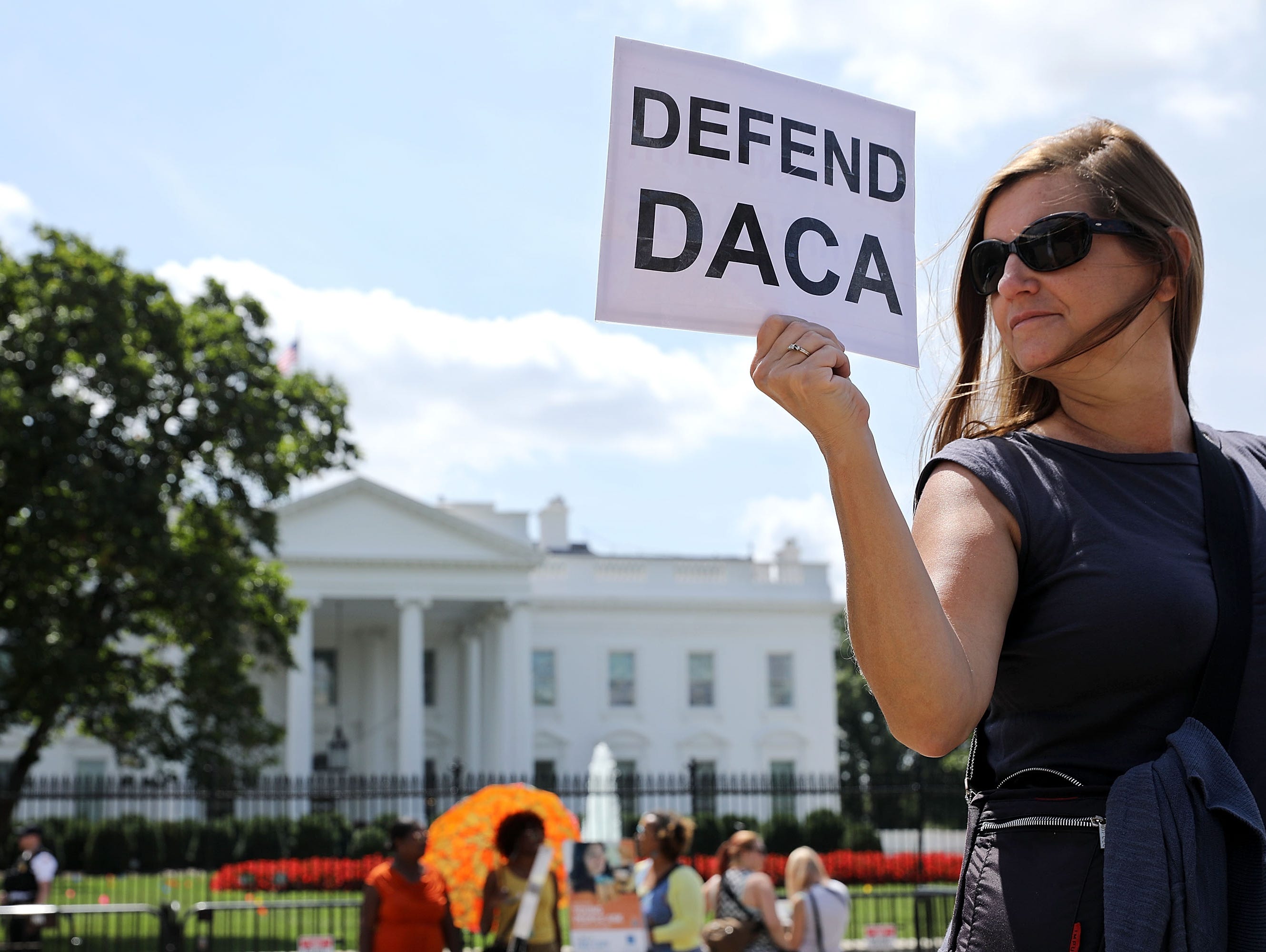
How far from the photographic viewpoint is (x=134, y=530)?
2150cm

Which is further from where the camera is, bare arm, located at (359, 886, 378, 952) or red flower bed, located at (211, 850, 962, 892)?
red flower bed, located at (211, 850, 962, 892)

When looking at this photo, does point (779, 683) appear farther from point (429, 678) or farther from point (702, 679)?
point (429, 678)

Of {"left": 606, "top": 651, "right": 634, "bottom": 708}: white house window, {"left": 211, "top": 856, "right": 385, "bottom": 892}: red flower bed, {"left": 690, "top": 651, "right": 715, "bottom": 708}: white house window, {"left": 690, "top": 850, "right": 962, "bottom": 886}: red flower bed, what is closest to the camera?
{"left": 211, "top": 856, "right": 385, "bottom": 892}: red flower bed

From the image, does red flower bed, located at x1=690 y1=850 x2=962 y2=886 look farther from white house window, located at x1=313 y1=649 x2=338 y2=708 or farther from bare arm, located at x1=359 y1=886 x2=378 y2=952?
white house window, located at x1=313 y1=649 x2=338 y2=708

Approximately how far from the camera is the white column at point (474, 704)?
5297 centimetres

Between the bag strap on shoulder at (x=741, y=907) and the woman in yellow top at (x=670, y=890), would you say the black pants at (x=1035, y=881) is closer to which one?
the bag strap on shoulder at (x=741, y=907)

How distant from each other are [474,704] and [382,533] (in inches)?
321

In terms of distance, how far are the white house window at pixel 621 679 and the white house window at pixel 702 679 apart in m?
2.45

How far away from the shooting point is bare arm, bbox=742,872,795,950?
8.42 meters

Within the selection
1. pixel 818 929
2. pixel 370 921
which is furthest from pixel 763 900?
pixel 370 921

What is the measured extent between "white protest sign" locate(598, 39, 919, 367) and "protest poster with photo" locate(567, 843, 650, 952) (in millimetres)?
7555

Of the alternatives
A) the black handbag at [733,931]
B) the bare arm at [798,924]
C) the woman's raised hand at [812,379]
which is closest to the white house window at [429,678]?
the bare arm at [798,924]

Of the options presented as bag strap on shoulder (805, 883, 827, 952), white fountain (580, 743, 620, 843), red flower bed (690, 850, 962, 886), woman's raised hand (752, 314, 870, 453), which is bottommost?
red flower bed (690, 850, 962, 886)

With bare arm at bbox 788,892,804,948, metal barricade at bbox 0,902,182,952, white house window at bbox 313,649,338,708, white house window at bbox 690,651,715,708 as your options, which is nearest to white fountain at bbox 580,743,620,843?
metal barricade at bbox 0,902,182,952
